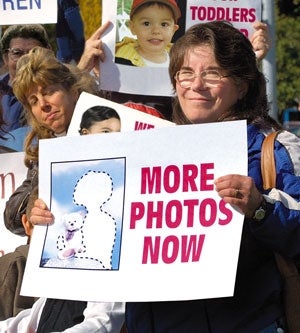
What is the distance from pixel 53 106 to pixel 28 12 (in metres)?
1.05

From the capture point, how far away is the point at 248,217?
10.5 feet

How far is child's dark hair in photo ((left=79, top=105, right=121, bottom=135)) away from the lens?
13.4 feet

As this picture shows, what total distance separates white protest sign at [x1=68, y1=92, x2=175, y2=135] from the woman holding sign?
0.29 meters

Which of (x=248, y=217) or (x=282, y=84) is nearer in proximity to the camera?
(x=248, y=217)

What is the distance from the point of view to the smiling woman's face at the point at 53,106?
181 inches

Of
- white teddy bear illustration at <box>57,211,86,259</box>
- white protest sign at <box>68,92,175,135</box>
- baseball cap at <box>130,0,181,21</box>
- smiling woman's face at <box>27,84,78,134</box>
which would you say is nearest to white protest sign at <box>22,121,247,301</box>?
white teddy bear illustration at <box>57,211,86,259</box>

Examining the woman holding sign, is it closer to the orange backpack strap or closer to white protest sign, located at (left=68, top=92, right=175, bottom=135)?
the orange backpack strap

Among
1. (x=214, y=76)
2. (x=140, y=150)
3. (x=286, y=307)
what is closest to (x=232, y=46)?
(x=214, y=76)

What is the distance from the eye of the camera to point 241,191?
3131 millimetres

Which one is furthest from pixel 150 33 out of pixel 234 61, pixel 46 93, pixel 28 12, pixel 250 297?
pixel 250 297

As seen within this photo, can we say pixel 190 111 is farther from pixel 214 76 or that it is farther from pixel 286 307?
pixel 286 307

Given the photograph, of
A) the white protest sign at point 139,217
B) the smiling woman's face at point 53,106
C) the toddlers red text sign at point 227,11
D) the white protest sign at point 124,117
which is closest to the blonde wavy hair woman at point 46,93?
the smiling woman's face at point 53,106

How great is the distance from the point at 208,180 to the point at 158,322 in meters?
0.47

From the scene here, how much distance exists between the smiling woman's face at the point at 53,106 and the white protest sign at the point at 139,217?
106 cm
